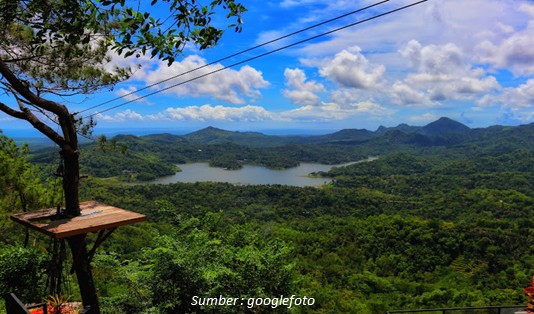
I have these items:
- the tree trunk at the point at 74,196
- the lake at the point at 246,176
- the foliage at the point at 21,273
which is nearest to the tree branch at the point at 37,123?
the tree trunk at the point at 74,196

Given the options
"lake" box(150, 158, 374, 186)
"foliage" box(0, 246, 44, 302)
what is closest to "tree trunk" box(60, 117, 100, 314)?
"foliage" box(0, 246, 44, 302)

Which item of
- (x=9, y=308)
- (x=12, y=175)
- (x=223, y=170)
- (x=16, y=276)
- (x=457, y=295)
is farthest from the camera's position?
(x=223, y=170)

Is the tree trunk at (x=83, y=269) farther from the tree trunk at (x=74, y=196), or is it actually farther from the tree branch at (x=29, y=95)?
the tree branch at (x=29, y=95)

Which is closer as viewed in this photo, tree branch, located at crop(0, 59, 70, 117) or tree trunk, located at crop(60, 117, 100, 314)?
tree branch, located at crop(0, 59, 70, 117)

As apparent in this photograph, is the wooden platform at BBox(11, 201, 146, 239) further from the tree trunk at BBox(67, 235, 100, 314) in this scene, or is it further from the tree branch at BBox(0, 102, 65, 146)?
the tree branch at BBox(0, 102, 65, 146)

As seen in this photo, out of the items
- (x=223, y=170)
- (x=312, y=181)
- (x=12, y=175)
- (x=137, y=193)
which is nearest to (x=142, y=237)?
(x=12, y=175)

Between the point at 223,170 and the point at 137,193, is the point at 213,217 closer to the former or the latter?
the point at 137,193
